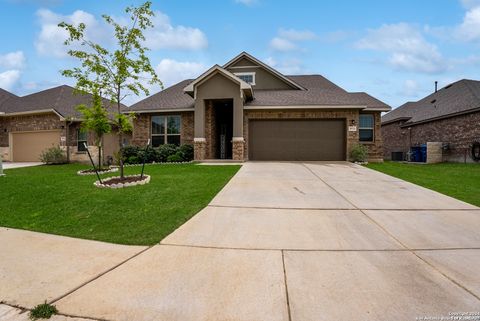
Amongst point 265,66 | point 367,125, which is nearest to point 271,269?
point 367,125

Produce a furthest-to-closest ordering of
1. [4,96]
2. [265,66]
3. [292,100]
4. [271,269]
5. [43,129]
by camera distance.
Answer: [4,96] < [43,129] < [265,66] < [292,100] < [271,269]

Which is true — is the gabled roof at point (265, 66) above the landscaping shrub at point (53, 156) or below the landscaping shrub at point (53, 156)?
above

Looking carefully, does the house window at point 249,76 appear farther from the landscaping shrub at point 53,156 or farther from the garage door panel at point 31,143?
the garage door panel at point 31,143

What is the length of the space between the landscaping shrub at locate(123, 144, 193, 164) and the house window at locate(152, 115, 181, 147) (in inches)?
A: 39.9

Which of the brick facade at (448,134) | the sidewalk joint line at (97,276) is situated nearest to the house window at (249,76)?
the brick facade at (448,134)

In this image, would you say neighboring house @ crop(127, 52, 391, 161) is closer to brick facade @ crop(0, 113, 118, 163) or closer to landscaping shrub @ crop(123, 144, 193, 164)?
landscaping shrub @ crop(123, 144, 193, 164)

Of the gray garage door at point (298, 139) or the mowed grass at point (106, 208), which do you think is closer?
the mowed grass at point (106, 208)

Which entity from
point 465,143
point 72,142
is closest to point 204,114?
point 72,142

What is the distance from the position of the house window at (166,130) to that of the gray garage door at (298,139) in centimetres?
463

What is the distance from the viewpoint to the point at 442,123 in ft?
63.2

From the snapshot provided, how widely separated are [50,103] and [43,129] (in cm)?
189

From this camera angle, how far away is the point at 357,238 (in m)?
4.35

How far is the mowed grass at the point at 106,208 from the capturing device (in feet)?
15.4

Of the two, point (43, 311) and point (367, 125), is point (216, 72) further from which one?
point (43, 311)
